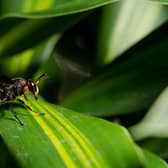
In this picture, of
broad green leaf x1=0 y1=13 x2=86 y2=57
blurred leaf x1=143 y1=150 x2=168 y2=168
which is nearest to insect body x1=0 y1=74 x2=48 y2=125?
broad green leaf x1=0 y1=13 x2=86 y2=57

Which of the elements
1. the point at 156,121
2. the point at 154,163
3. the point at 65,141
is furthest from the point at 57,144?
the point at 156,121

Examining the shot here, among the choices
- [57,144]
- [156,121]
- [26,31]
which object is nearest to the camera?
[57,144]

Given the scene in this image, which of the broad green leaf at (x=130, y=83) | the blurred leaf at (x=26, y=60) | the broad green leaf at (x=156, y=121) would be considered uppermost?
the blurred leaf at (x=26, y=60)

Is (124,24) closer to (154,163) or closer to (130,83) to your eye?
(130,83)

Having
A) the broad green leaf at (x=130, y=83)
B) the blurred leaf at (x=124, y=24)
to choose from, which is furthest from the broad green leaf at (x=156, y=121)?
the blurred leaf at (x=124, y=24)

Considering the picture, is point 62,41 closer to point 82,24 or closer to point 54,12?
point 82,24

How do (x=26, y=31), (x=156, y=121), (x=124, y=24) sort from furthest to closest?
(x=124, y=24) < (x=156, y=121) < (x=26, y=31)

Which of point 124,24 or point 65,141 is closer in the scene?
point 65,141

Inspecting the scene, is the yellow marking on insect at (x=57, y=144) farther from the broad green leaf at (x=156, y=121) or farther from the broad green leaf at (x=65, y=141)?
the broad green leaf at (x=156, y=121)
